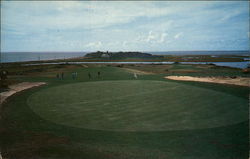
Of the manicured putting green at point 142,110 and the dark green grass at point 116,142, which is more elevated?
the manicured putting green at point 142,110

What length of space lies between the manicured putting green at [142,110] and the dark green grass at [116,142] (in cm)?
92

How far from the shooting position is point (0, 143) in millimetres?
11109

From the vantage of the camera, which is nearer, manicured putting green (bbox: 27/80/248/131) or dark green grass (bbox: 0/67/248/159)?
dark green grass (bbox: 0/67/248/159)

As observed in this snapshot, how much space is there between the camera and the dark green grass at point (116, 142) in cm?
998

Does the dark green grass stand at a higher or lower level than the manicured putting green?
lower

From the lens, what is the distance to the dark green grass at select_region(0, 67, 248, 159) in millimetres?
9977

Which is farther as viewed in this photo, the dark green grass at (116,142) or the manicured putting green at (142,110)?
the manicured putting green at (142,110)

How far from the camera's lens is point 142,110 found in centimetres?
1728

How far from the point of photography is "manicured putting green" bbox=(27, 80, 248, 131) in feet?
46.5

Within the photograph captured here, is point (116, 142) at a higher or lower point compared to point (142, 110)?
lower

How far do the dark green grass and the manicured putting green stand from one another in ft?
3.03

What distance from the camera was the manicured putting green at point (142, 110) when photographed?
14180 millimetres

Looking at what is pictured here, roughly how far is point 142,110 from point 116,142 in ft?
20.4

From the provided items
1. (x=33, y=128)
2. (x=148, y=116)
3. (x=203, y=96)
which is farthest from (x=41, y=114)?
(x=203, y=96)
